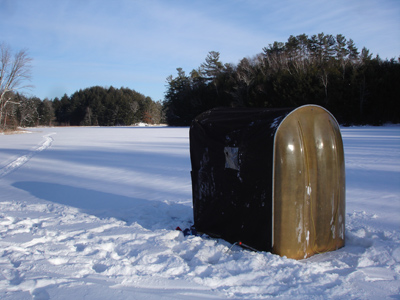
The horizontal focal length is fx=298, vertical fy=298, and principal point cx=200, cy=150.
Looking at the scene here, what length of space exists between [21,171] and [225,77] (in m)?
49.0

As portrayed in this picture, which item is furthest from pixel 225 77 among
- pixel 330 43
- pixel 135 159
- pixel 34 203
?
pixel 34 203

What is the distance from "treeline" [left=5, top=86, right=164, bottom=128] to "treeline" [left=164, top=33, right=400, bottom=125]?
33251mm

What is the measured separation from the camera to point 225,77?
55219 mm

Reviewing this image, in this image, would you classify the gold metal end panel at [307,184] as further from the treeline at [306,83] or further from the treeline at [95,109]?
the treeline at [95,109]

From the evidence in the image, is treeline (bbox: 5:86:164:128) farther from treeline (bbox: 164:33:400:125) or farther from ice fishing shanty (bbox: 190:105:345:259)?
ice fishing shanty (bbox: 190:105:345:259)

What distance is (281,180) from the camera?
3.09 metres

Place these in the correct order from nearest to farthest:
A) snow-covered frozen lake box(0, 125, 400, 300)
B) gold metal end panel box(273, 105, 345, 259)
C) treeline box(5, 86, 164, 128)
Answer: snow-covered frozen lake box(0, 125, 400, 300)
gold metal end panel box(273, 105, 345, 259)
treeline box(5, 86, 164, 128)

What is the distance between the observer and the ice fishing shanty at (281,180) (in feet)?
10.2

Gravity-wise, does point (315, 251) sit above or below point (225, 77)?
below

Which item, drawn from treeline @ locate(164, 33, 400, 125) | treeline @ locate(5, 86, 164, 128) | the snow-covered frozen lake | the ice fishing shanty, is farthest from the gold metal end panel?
treeline @ locate(5, 86, 164, 128)

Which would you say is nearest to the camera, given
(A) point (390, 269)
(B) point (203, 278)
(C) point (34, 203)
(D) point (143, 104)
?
(B) point (203, 278)

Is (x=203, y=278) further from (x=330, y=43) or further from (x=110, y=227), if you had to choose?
(x=330, y=43)

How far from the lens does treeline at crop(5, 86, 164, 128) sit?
93125mm

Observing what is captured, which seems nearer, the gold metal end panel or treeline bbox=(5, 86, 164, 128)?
the gold metal end panel
